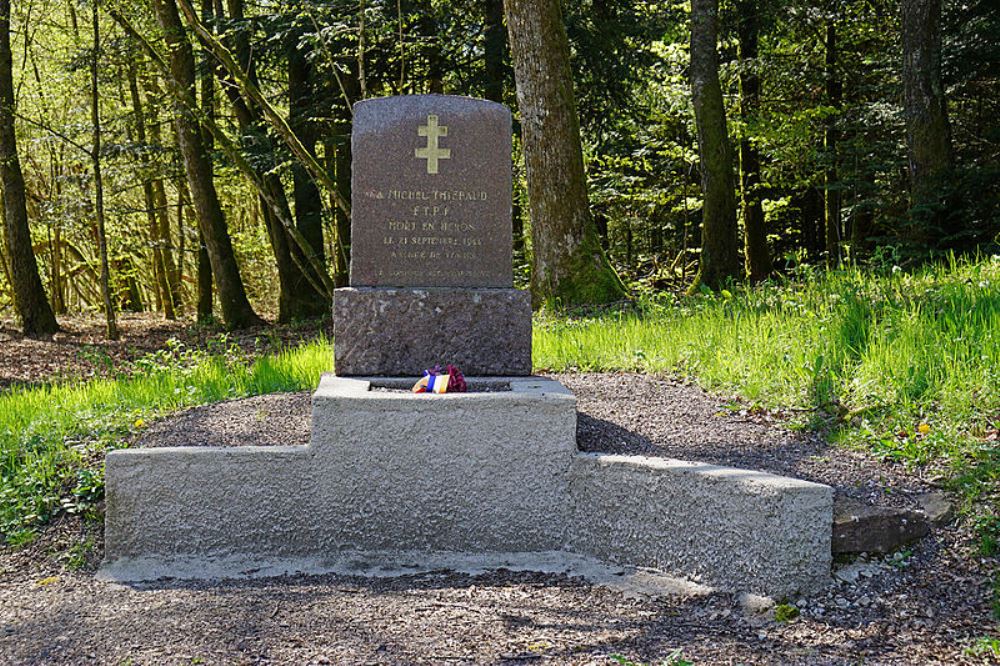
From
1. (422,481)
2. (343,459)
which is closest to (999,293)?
(422,481)

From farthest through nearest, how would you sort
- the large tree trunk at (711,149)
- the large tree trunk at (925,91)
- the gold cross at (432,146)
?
the large tree trunk at (711,149) < the large tree trunk at (925,91) < the gold cross at (432,146)

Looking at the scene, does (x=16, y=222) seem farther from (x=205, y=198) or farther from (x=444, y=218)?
(x=444, y=218)

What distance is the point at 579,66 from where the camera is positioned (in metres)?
15.3

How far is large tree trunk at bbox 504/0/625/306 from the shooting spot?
10.3 meters

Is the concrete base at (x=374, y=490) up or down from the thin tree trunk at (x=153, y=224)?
down

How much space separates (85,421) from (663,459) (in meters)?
4.18

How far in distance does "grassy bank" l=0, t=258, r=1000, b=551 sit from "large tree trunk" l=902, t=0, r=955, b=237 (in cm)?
317

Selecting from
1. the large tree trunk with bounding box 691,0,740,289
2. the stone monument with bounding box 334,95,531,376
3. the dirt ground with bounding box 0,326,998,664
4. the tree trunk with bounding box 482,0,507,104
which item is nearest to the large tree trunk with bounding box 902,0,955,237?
the large tree trunk with bounding box 691,0,740,289

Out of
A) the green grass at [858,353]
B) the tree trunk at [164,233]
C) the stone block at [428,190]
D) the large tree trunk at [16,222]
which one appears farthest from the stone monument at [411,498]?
the tree trunk at [164,233]

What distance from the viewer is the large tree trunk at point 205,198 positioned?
596 inches

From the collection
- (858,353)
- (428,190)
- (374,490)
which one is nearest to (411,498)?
(374,490)

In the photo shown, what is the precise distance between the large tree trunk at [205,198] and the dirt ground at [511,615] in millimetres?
11710

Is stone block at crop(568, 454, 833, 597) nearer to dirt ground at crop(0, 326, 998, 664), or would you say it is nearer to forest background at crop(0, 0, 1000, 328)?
dirt ground at crop(0, 326, 998, 664)

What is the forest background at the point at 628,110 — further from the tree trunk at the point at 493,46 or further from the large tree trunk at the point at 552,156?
the large tree trunk at the point at 552,156
